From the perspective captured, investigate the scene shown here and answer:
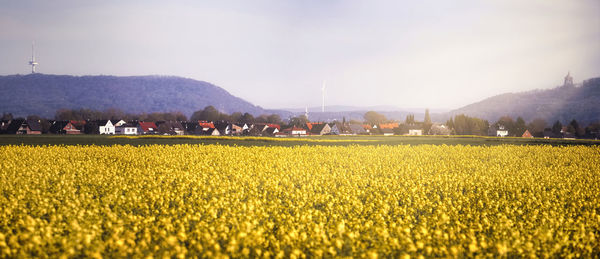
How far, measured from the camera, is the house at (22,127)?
90.3 metres

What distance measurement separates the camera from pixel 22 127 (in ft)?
303

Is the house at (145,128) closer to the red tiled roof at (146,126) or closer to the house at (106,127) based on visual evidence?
the red tiled roof at (146,126)

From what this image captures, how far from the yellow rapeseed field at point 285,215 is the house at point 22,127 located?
85.6 meters

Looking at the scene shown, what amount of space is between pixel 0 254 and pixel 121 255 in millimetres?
2778

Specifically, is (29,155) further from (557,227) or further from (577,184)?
(577,184)

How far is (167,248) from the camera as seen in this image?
285 inches

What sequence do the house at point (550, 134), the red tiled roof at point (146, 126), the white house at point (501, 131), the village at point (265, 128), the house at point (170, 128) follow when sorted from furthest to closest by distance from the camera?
the white house at point (501, 131)
the red tiled roof at point (146, 126)
the house at point (550, 134)
the house at point (170, 128)
the village at point (265, 128)

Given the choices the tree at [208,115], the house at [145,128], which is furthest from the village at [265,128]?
the tree at [208,115]

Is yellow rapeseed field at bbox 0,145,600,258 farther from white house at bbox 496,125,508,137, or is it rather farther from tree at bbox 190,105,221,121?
tree at bbox 190,105,221,121

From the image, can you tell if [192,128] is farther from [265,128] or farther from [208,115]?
[208,115]

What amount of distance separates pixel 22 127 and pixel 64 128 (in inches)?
508

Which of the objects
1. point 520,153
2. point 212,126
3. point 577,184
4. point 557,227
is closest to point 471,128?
point 212,126

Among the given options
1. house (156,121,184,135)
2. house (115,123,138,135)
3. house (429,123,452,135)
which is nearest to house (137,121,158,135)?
house (115,123,138,135)

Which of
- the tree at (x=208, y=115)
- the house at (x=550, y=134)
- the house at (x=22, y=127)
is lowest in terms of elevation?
the house at (x=550, y=134)
